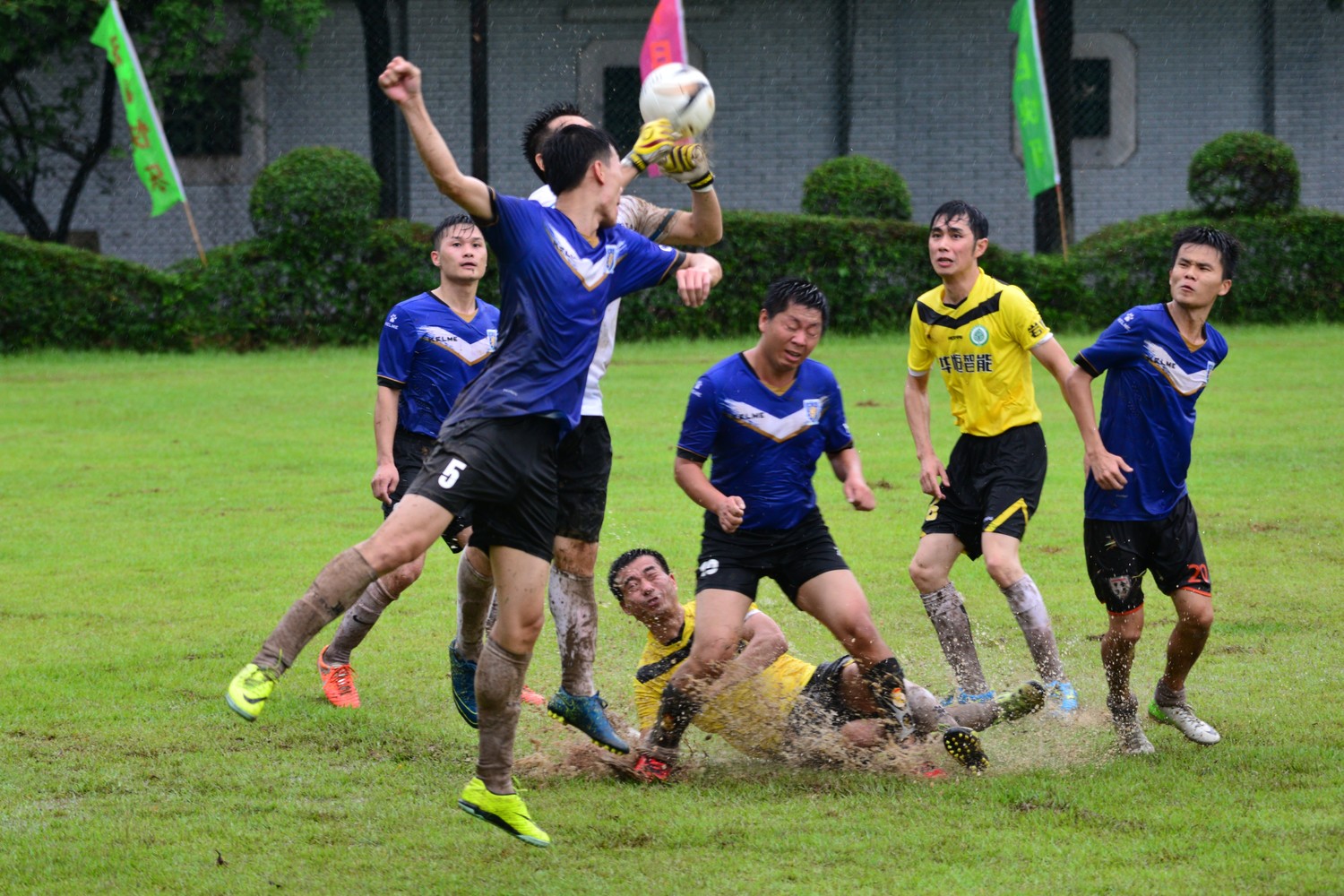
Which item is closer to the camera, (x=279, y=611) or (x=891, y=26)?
(x=279, y=611)

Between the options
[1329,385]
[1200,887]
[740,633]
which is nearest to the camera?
[1200,887]

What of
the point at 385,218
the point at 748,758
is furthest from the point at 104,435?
the point at 748,758

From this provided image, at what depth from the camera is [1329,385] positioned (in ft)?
49.2

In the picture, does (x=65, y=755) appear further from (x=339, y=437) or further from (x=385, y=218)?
(x=385, y=218)

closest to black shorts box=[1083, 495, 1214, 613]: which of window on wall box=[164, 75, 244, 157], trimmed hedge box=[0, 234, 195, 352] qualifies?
trimmed hedge box=[0, 234, 195, 352]

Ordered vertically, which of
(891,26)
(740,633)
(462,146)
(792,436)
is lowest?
(740,633)

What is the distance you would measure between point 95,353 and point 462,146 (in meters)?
6.88

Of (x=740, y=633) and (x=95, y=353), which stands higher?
(x=95, y=353)

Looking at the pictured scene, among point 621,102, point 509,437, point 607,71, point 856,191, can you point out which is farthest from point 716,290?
point 509,437

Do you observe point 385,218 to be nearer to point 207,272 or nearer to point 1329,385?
point 207,272

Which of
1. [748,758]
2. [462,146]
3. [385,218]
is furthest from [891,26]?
[748,758]

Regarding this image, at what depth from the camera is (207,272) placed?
1923 cm

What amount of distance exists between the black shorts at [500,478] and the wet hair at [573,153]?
0.84 meters

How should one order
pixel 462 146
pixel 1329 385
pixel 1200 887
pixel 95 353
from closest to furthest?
pixel 1200 887 → pixel 1329 385 → pixel 95 353 → pixel 462 146
